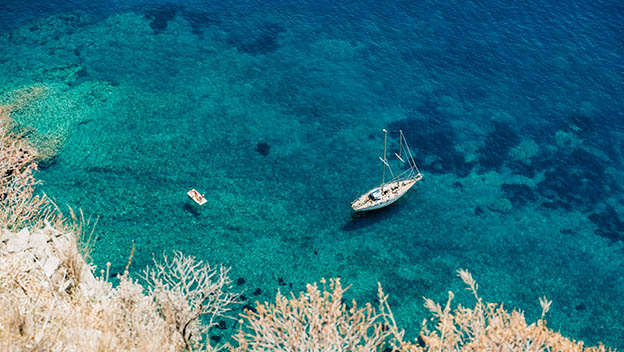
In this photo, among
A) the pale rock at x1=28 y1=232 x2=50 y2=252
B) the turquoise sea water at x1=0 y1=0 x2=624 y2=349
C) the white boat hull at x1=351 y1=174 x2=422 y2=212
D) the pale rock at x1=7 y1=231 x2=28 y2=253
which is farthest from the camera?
the white boat hull at x1=351 y1=174 x2=422 y2=212

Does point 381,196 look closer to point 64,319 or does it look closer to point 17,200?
point 17,200

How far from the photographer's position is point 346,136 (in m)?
50.7

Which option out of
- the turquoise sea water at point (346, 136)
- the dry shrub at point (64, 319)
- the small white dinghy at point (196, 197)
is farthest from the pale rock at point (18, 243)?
the small white dinghy at point (196, 197)

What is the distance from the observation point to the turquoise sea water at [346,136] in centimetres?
4019

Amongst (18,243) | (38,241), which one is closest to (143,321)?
(18,243)

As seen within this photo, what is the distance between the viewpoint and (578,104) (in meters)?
54.9

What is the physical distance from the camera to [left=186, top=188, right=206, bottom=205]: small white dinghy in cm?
4344

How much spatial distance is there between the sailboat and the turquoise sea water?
101 centimetres

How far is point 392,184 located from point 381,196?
7.18ft

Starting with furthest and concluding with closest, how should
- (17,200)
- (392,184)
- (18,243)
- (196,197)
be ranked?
1. (392,184)
2. (196,197)
3. (17,200)
4. (18,243)

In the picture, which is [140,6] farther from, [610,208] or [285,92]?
[610,208]

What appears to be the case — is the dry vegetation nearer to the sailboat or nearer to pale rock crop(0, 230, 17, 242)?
pale rock crop(0, 230, 17, 242)

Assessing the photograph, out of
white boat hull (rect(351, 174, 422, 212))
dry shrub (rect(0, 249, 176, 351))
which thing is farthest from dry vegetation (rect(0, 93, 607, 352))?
white boat hull (rect(351, 174, 422, 212))

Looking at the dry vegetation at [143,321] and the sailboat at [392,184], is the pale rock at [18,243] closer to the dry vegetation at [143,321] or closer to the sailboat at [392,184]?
the dry vegetation at [143,321]
